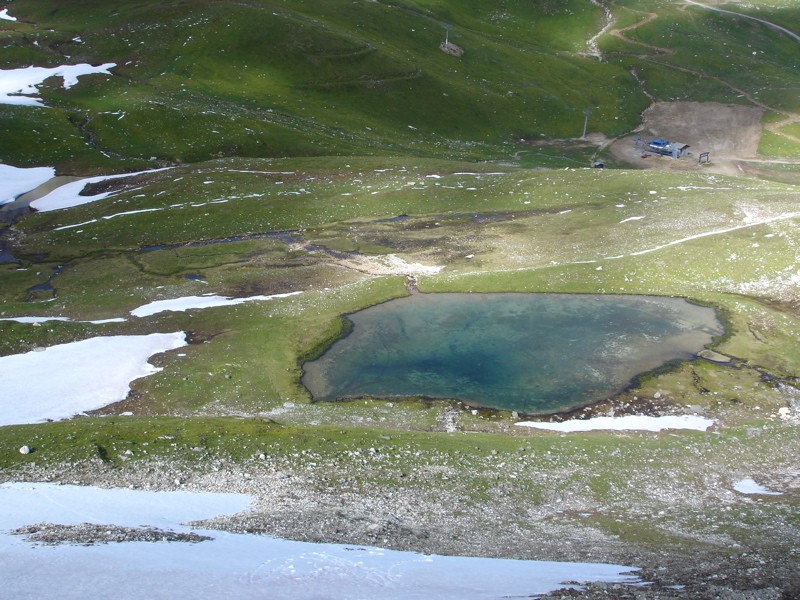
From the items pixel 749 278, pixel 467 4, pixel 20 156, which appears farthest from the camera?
pixel 467 4

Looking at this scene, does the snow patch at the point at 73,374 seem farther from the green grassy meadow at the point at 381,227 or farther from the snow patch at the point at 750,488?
the snow patch at the point at 750,488

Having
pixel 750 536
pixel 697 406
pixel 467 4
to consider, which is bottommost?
pixel 697 406

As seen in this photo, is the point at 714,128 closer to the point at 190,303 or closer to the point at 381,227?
the point at 381,227

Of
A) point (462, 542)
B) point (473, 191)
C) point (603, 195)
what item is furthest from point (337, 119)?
point (462, 542)

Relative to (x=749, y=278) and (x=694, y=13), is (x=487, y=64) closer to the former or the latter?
(x=694, y=13)

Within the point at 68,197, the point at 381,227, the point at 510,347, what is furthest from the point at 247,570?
the point at 68,197

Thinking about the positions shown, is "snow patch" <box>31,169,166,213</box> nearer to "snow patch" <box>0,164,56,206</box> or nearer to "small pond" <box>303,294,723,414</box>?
"snow patch" <box>0,164,56,206</box>

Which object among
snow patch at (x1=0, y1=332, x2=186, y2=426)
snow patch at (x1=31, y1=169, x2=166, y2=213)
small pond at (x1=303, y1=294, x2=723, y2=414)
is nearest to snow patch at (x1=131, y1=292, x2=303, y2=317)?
snow patch at (x1=0, y1=332, x2=186, y2=426)

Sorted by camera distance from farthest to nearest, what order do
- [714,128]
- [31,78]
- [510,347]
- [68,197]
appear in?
[714,128], [31,78], [68,197], [510,347]
